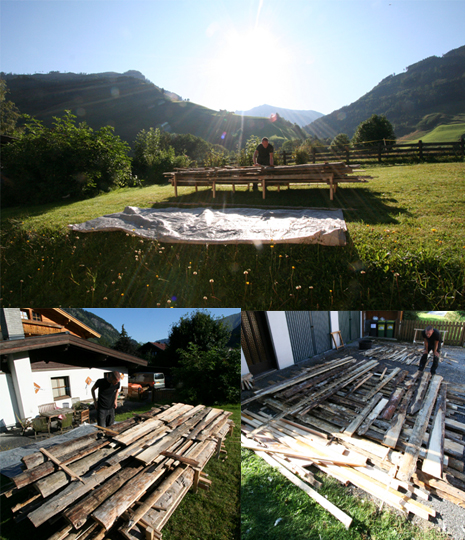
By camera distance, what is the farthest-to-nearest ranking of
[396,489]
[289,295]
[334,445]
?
1. [289,295]
2. [334,445]
3. [396,489]

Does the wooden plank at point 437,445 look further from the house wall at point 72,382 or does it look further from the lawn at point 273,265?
the house wall at point 72,382

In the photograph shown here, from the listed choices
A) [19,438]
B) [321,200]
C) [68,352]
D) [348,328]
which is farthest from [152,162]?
[19,438]

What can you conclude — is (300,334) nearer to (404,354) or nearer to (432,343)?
(404,354)

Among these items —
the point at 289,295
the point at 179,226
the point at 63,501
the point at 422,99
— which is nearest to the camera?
the point at 63,501

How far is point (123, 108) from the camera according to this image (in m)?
50.0

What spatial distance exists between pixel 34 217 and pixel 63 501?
646 cm

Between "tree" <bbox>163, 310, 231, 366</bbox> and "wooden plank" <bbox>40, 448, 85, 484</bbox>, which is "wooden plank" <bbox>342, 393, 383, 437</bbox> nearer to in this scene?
"tree" <bbox>163, 310, 231, 366</bbox>

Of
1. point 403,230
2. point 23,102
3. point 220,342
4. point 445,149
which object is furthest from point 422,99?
point 23,102

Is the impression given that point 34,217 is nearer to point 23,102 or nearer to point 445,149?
point 445,149

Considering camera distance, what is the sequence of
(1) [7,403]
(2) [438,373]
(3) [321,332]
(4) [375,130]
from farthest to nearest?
(4) [375,130] → (3) [321,332] → (2) [438,373] → (1) [7,403]

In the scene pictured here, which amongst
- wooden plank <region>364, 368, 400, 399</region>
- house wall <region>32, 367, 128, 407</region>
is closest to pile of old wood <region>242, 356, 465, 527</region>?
wooden plank <region>364, 368, 400, 399</region>

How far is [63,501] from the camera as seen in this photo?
1573mm

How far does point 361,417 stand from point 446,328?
1477mm

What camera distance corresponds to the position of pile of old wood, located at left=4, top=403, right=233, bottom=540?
5.16ft
